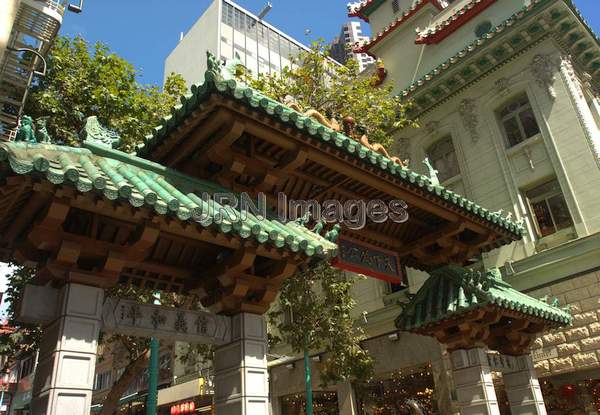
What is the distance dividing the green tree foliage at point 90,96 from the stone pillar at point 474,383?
1110 centimetres

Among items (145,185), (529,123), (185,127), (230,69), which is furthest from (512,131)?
(145,185)

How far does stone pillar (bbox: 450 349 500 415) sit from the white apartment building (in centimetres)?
4177

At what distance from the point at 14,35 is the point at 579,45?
20919mm

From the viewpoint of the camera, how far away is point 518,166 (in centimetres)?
1811

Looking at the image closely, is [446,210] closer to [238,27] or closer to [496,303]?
[496,303]

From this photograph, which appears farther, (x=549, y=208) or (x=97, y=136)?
(x=549, y=208)

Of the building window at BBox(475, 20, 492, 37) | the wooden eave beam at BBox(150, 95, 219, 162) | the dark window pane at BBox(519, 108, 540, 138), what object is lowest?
the wooden eave beam at BBox(150, 95, 219, 162)

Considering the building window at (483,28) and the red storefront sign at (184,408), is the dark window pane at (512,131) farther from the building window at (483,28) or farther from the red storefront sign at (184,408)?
the red storefront sign at (184,408)

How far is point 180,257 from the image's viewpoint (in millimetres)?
6598

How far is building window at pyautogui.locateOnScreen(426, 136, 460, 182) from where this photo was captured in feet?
67.3

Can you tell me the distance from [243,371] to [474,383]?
4978mm

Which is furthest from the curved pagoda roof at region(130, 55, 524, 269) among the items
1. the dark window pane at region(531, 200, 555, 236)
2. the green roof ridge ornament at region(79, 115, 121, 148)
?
the dark window pane at region(531, 200, 555, 236)

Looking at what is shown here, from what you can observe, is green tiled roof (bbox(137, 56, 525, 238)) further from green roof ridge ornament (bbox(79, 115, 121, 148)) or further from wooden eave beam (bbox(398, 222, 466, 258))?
wooden eave beam (bbox(398, 222, 466, 258))

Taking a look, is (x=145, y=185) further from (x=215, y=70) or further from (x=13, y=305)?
(x=13, y=305)
